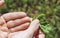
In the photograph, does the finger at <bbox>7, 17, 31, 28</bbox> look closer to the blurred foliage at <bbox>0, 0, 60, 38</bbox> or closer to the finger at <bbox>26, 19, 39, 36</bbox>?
the finger at <bbox>26, 19, 39, 36</bbox>

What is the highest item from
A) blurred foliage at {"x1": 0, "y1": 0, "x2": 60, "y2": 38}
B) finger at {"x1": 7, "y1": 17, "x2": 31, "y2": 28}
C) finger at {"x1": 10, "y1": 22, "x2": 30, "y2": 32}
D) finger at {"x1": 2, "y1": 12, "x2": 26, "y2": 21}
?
finger at {"x1": 2, "y1": 12, "x2": 26, "y2": 21}

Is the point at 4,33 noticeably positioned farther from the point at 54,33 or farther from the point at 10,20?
the point at 54,33

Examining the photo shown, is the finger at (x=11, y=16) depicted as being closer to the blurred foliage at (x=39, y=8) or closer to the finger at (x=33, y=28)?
the finger at (x=33, y=28)

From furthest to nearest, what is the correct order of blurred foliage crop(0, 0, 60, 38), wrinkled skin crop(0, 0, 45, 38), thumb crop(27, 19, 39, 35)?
blurred foliage crop(0, 0, 60, 38), wrinkled skin crop(0, 0, 45, 38), thumb crop(27, 19, 39, 35)

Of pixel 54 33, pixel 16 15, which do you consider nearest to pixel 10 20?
pixel 16 15

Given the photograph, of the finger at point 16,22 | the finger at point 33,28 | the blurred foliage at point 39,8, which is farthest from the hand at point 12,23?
the blurred foliage at point 39,8

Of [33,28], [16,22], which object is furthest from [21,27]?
[33,28]

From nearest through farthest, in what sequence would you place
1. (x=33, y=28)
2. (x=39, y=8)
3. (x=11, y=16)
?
1. (x=33, y=28)
2. (x=11, y=16)
3. (x=39, y=8)

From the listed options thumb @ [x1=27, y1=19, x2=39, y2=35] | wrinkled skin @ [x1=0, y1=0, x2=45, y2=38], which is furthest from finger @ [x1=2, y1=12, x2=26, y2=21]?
thumb @ [x1=27, y1=19, x2=39, y2=35]

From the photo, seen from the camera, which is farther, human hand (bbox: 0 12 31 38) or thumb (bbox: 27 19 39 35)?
human hand (bbox: 0 12 31 38)

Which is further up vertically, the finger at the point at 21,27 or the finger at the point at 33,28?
the finger at the point at 33,28

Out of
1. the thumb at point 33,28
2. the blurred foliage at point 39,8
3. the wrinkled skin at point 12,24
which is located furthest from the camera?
the blurred foliage at point 39,8

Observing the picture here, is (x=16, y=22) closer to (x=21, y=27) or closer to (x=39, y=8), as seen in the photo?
(x=21, y=27)
